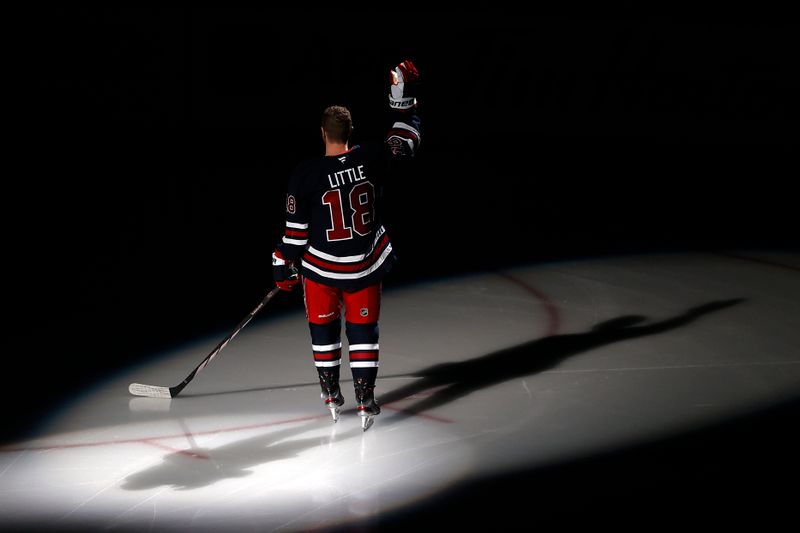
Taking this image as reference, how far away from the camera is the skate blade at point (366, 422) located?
4273 mm

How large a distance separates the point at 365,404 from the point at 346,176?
0.85m

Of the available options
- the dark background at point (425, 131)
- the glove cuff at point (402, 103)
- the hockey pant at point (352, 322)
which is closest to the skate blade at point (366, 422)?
the hockey pant at point (352, 322)

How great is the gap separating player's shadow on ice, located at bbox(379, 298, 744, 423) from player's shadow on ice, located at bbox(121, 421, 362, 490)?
39 centimetres

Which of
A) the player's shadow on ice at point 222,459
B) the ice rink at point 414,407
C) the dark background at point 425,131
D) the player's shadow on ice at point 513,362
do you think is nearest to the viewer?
the ice rink at point 414,407

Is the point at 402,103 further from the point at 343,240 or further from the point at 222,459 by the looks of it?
the point at 222,459

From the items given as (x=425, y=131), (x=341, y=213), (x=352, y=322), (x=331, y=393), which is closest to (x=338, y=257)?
(x=341, y=213)

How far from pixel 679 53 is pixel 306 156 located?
3770mm

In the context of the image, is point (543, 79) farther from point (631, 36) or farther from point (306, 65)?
point (306, 65)

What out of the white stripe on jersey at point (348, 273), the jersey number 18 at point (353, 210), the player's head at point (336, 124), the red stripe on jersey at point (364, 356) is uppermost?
the player's head at point (336, 124)

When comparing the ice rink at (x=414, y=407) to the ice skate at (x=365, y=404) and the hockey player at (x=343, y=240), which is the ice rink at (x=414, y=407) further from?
the hockey player at (x=343, y=240)

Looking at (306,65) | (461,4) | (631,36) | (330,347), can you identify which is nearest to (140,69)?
(306,65)

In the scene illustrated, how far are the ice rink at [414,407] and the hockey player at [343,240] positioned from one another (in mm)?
279

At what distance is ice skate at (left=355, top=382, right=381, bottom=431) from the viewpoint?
14.0 ft

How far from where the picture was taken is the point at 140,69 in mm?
11570
